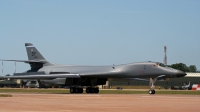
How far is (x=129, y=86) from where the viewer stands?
92.2 metres

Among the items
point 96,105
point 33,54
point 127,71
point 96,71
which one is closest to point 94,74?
point 96,71

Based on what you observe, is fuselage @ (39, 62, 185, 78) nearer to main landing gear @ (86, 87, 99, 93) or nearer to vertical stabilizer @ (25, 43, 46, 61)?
main landing gear @ (86, 87, 99, 93)

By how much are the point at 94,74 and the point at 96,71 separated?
48cm

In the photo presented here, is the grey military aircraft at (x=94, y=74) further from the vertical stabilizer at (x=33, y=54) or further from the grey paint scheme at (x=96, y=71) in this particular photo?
the vertical stabilizer at (x=33, y=54)

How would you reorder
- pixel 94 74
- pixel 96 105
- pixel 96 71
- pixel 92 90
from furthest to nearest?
pixel 92 90 → pixel 96 71 → pixel 94 74 → pixel 96 105

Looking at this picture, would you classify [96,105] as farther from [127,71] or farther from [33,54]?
[33,54]

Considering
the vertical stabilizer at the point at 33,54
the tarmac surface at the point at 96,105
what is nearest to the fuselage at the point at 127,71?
the vertical stabilizer at the point at 33,54

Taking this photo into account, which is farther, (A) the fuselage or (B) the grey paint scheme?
(B) the grey paint scheme

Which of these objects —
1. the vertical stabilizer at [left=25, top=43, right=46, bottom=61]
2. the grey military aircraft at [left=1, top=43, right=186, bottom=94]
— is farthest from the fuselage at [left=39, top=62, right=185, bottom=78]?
the vertical stabilizer at [left=25, top=43, right=46, bottom=61]

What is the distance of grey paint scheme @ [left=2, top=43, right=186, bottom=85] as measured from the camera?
4256 centimetres

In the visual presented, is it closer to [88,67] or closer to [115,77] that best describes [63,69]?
[88,67]

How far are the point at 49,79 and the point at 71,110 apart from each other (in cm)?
2853

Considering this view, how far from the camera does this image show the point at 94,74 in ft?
151

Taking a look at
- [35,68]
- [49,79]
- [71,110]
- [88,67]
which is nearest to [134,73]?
[88,67]
